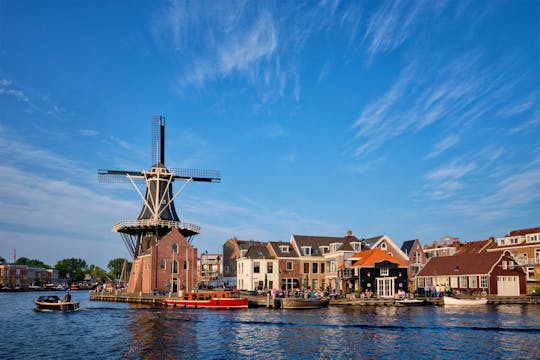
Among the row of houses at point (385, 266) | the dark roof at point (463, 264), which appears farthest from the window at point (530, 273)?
the dark roof at point (463, 264)

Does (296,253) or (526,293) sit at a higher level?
(296,253)

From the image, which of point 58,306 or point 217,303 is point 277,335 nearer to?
point 217,303

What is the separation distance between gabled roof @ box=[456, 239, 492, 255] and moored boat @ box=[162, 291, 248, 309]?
48.3 m

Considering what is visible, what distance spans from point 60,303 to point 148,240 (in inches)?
905

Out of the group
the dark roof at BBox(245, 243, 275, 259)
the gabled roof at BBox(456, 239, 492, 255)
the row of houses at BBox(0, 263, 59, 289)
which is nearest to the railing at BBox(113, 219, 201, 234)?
the dark roof at BBox(245, 243, 275, 259)

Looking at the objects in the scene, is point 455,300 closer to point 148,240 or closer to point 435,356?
point 435,356

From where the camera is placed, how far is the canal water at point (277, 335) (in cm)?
3241

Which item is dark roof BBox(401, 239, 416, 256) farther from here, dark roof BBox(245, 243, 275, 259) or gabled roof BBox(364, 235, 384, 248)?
dark roof BBox(245, 243, 275, 259)

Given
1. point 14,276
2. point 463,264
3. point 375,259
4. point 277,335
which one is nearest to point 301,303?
point 375,259

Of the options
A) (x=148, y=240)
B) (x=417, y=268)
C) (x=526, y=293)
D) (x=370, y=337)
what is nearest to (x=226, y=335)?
(x=370, y=337)

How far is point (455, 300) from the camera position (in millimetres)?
66312

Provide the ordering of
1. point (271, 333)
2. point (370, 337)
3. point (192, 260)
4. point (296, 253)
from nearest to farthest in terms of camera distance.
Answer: point (370, 337) → point (271, 333) → point (192, 260) → point (296, 253)

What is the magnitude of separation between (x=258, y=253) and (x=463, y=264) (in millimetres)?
32366

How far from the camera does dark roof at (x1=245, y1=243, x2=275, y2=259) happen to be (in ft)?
287
